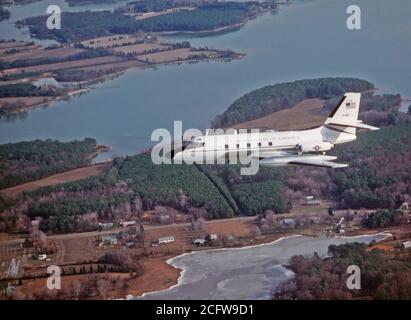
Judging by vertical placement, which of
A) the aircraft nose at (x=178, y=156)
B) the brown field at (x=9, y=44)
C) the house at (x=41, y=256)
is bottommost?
the house at (x=41, y=256)

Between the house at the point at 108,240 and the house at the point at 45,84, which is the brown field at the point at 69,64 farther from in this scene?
the house at the point at 108,240

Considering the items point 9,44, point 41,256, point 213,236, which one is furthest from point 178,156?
point 9,44

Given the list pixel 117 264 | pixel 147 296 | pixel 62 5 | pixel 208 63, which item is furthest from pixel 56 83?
pixel 147 296

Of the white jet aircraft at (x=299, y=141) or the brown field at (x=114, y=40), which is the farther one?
the brown field at (x=114, y=40)

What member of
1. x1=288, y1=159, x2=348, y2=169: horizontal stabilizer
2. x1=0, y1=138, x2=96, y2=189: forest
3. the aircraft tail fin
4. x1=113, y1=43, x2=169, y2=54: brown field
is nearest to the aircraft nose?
x1=0, y1=138, x2=96, y2=189: forest

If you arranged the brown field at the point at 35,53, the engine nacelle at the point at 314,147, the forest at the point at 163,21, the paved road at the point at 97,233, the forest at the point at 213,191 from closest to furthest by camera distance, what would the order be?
1. the engine nacelle at the point at 314,147
2. the paved road at the point at 97,233
3. the forest at the point at 213,191
4. the brown field at the point at 35,53
5. the forest at the point at 163,21

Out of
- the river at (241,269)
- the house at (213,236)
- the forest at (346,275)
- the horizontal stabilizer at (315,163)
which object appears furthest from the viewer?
the house at (213,236)

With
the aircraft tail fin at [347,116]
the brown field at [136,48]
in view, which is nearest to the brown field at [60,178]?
the brown field at [136,48]

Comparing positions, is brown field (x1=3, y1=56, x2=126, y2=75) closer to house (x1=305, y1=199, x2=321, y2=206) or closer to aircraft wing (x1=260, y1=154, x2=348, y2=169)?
aircraft wing (x1=260, y1=154, x2=348, y2=169)

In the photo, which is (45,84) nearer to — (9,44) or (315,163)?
(9,44)
